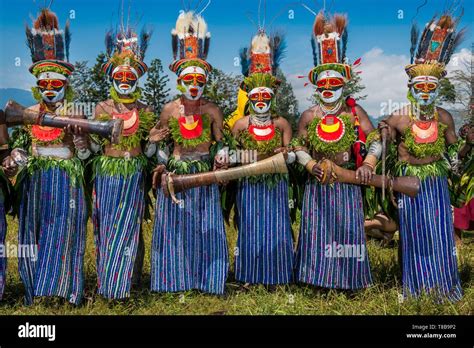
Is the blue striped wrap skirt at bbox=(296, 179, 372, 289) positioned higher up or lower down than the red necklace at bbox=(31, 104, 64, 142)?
lower down

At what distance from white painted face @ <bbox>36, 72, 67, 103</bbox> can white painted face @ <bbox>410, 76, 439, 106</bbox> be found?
10.8ft

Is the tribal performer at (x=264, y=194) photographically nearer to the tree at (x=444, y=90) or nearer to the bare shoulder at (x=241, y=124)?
the bare shoulder at (x=241, y=124)

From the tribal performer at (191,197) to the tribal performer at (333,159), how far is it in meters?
0.85

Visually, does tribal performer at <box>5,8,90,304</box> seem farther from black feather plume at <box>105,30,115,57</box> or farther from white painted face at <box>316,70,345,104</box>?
white painted face at <box>316,70,345,104</box>

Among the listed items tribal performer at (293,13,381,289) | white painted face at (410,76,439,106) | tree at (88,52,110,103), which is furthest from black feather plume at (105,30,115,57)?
tree at (88,52,110,103)

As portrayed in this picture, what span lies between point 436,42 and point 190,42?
7.61 ft

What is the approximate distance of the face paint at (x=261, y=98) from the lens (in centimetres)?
576

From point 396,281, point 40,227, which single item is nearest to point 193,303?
point 40,227

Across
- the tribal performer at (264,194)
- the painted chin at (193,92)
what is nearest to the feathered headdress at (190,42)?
the painted chin at (193,92)

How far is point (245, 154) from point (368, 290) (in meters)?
1.74

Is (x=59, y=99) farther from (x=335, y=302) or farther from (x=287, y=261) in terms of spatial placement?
(x=335, y=302)

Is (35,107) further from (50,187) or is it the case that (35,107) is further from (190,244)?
(190,244)

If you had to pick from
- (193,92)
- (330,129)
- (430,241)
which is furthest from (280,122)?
(430,241)

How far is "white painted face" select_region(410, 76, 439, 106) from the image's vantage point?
5586mm
